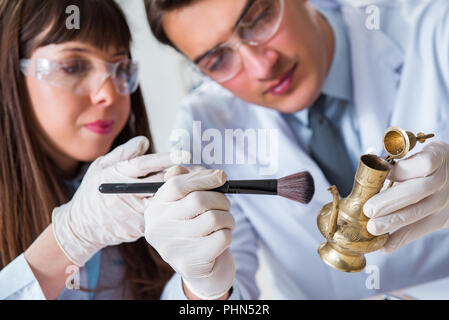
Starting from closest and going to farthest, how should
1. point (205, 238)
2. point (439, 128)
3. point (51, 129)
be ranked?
point (205, 238), point (51, 129), point (439, 128)

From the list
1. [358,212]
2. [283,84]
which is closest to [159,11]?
[283,84]

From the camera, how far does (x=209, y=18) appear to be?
32.3 inches

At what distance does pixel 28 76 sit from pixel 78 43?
4.6 inches

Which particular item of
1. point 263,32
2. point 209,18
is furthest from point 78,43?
point 263,32

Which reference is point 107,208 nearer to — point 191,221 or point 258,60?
point 191,221

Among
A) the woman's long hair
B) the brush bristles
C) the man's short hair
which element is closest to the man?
the man's short hair

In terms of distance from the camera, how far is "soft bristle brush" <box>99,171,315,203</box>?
677 mm

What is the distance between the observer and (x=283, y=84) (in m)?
0.91

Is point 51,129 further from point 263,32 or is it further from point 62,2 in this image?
point 263,32

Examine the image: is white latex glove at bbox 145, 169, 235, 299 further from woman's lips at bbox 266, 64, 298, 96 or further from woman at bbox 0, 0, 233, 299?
woman's lips at bbox 266, 64, 298, 96

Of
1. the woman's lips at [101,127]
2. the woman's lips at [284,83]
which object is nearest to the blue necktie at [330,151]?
the woman's lips at [284,83]

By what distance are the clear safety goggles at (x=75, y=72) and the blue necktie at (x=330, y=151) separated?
46 cm

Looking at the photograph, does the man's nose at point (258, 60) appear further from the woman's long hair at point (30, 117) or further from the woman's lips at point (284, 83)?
Result: the woman's long hair at point (30, 117)

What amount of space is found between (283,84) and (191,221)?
393 millimetres
